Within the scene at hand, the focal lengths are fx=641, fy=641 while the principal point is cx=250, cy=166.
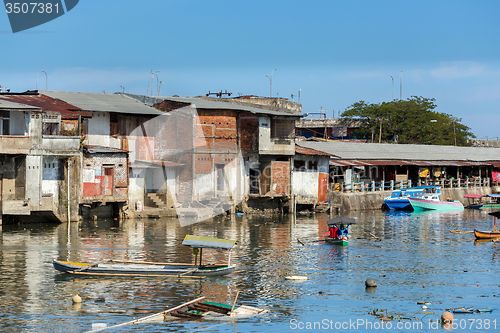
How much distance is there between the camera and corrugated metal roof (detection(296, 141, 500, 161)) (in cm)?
6669

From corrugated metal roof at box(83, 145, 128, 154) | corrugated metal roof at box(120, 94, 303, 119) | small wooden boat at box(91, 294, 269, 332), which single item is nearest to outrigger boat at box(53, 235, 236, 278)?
small wooden boat at box(91, 294, 269, 332)

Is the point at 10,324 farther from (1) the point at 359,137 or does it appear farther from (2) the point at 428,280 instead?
(1) the point at 359,137

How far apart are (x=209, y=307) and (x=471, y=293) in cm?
964

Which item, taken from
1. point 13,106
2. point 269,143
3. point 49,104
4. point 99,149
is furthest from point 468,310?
point 269,143

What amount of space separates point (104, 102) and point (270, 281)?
1231 inches

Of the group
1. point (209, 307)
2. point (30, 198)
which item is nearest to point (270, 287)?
point (209, 307)

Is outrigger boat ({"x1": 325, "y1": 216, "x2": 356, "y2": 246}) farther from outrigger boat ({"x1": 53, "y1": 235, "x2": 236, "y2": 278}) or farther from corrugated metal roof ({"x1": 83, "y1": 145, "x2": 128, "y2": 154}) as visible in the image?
corrugated metal roof ({"x1": 83, "y1": 145, "x2": 128, "y2": 154})

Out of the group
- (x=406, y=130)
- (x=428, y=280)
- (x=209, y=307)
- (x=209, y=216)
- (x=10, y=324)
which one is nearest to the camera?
(x=10, y=324)

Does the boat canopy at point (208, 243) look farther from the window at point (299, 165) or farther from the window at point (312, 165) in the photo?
the window at point (312, 165)

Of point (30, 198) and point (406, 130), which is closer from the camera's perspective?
point (30, 198)

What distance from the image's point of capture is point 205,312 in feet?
63.6

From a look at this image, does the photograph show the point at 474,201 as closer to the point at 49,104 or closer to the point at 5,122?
the point at 49,104

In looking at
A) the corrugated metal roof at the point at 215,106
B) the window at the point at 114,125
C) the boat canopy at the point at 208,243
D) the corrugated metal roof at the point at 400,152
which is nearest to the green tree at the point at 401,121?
the corrugated metal roof at the point at 400,152

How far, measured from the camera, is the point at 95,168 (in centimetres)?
4550
